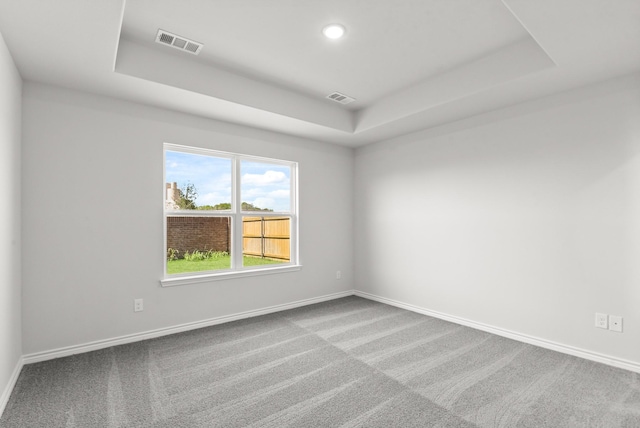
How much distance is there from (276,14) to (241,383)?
2.67 m

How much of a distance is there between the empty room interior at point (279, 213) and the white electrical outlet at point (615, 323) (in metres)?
0.01

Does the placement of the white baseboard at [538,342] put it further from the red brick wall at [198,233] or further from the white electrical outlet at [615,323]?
the red brick wall at [198,233]

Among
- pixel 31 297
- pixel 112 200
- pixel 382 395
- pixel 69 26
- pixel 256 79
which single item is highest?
pixel 256 79

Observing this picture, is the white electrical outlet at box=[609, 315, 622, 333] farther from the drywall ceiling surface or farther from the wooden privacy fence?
the wooden privacy fence

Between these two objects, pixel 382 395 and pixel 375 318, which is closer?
pixel 382 395

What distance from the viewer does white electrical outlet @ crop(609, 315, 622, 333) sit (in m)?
2.60

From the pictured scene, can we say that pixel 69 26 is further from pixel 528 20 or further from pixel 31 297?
pixel 528 20

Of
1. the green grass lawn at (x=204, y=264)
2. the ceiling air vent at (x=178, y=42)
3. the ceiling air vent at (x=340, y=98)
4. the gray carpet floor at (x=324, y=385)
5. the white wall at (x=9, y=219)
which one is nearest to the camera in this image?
the gray carpet floor at (x=324, y=385)

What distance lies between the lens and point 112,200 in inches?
119

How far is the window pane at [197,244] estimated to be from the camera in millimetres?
3480

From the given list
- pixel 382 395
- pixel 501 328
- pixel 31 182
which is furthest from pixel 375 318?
pixel 31 182

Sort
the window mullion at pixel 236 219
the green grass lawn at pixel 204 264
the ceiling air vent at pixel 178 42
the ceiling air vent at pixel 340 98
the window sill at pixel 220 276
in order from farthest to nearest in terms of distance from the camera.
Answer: the window mullion at pixel 236 219 → the ceiling air vent at pixel 340 98 → the green grass lawn at pixel 204 264 → the window sill at pixel 220 276 → the ceiling air vent at pixel 178 42

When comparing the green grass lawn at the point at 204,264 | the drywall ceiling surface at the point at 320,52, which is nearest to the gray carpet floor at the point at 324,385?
the green grass lawn at the point at 204,264

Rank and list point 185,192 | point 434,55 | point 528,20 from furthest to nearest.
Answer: point 185,192, point 434,55, point 528,20
